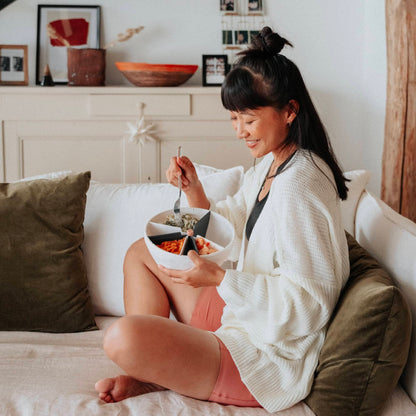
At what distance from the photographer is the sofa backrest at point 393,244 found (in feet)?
4.44

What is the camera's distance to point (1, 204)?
184 cm

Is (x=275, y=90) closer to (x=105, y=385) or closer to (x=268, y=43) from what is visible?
(x=268, y=43)

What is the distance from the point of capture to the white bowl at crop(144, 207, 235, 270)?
1.35m

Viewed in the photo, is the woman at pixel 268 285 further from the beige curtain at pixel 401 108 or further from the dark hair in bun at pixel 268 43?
the beige curtain at pixel 401 108

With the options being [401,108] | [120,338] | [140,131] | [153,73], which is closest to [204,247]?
[120,338]

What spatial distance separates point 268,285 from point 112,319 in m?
0.78

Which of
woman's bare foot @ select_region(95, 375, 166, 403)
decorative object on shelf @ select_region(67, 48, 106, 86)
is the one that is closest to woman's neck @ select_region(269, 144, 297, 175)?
woman's bare foot @ select_region(95, 375, 166, 403)

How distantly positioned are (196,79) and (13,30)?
1.07 metres

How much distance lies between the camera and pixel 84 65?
3203 mm

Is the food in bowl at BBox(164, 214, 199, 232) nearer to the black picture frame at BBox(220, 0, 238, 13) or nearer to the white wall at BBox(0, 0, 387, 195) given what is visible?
the white wall at BBox(0, 0, 387, 195)

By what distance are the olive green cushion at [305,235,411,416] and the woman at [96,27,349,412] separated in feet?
→ 0.16

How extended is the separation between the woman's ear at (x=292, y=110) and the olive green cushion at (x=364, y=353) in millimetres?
440

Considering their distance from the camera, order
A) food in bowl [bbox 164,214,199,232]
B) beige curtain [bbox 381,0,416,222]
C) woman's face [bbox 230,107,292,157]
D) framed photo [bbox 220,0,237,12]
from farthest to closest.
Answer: framed photo [bbox 220,0,237,12] → beige curtain [bbox 381,0,416,222] → food in bowl [bbox 164,214,199,232] → woman's face [bbox 230,107,292,157]

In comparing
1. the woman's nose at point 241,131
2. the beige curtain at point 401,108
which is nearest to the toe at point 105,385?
the woman's nose at point 241,131
